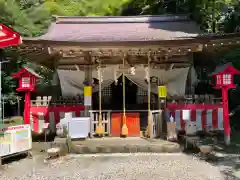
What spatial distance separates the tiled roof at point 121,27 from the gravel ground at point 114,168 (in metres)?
5.35

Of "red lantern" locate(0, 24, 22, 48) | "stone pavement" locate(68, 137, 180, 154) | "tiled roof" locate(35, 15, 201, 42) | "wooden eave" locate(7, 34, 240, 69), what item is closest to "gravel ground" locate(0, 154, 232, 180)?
"stone pavement" locate(68, 137, 180, 154)

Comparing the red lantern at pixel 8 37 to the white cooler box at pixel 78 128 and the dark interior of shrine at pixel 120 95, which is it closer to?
the white cooler box at pixel 78 128

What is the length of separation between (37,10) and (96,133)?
13.5 m

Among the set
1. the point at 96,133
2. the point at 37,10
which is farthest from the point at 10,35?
the point at 37,10

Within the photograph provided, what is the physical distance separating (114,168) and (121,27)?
317 inches

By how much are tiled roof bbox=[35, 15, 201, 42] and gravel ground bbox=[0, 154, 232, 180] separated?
17.6ft

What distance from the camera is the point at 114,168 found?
261 inches

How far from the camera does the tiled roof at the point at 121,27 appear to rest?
1165 centimetres

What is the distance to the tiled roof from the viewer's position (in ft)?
38.2

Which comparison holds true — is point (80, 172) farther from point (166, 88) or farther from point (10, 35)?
point (166, 88)

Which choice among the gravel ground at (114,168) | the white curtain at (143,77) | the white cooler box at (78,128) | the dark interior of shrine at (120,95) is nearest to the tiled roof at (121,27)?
the white curtain at (143,77)

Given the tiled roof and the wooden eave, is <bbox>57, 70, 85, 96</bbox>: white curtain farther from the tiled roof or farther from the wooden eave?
the tiled roof

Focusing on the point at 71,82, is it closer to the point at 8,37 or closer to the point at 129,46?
the point at 129,46

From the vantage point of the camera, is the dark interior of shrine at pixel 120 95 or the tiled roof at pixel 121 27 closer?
the tiled roof at pixel 121 27
